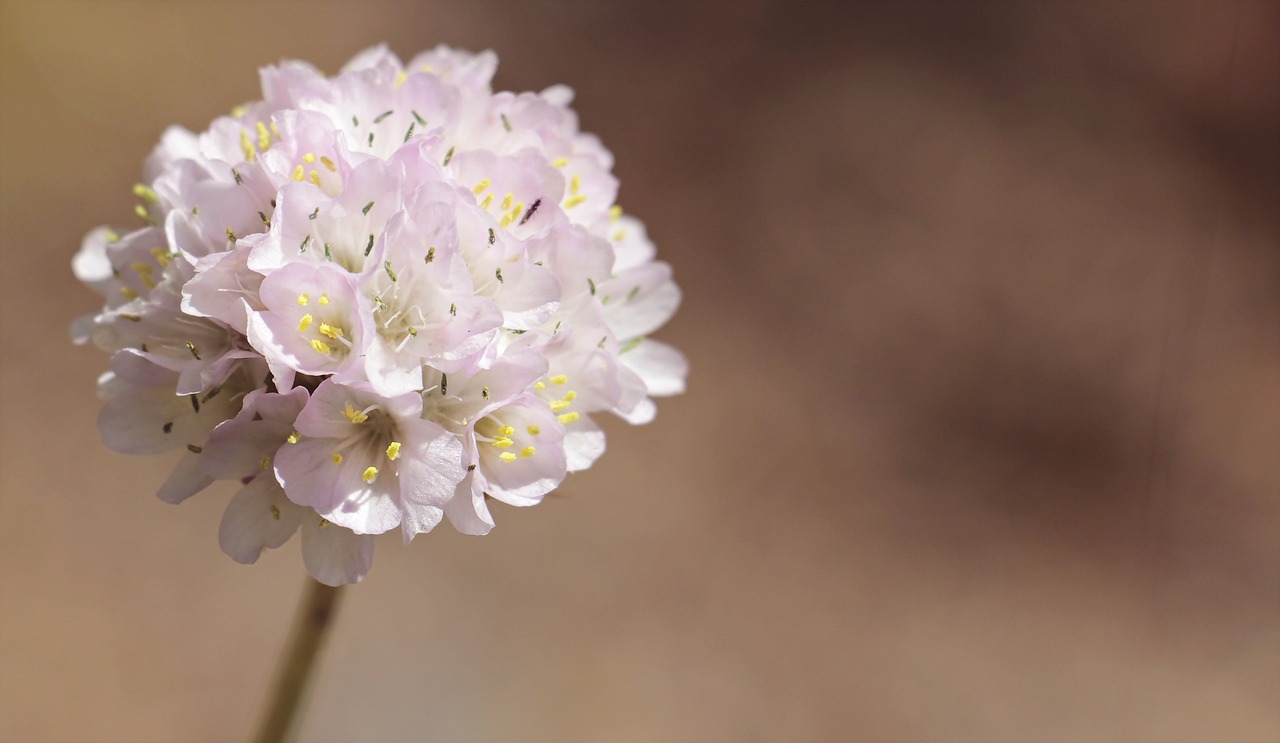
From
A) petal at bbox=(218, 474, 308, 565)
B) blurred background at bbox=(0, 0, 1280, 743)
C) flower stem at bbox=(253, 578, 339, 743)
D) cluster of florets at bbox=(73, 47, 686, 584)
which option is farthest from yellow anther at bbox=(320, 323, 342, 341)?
blurred background at bbox=(0, 0, 1280, 743)

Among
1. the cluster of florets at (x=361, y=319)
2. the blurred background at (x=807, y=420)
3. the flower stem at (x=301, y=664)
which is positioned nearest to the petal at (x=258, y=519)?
the cluster of florets at (x=361, y=319)

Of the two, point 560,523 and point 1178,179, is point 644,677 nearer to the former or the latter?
point 560,523

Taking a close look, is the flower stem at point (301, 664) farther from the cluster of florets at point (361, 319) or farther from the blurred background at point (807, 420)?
the blurred background at point (807, 420)

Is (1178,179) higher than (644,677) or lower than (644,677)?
higher

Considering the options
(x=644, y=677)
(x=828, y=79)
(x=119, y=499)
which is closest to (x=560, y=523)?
(x=644, y=677)

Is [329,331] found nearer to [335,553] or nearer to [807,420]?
[335,553]

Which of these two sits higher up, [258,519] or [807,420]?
[807,420]

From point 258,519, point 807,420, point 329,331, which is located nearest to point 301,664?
point 258,519
